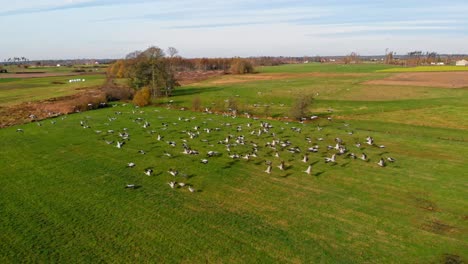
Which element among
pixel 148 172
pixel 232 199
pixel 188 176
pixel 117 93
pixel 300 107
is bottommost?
pixel 232 199

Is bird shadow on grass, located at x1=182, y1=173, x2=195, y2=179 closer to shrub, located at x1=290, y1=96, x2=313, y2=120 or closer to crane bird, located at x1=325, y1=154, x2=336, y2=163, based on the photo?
crane bird, located at x1=325, y1=154, x2=336, y2=163

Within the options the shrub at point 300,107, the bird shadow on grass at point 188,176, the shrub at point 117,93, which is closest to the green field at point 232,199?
the bird shadow on grass at point 188,176

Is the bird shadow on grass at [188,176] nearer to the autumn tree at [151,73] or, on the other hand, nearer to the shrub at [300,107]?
the shrub at [300,107]

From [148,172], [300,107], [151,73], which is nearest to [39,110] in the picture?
[151,73]

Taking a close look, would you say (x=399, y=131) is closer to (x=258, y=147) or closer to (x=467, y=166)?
(x=467, y=166)

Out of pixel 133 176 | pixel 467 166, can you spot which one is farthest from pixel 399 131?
pixel 133 176

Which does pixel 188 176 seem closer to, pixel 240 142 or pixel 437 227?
pixel 240 142

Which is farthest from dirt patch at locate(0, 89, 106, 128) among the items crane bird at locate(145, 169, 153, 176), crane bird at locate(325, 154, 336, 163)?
crane bird at locate(325, 154, 336, 163)

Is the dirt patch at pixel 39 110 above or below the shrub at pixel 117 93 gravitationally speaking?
below
